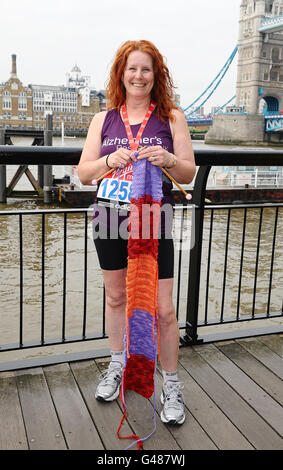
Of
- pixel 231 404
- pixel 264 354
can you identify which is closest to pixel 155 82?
pixel 231 404

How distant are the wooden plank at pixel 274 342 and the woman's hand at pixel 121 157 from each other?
1555 millimetres

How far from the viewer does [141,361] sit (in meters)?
1.84

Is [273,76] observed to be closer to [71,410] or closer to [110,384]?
[110,384]

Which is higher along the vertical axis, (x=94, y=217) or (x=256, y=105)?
(x=256, y=105)

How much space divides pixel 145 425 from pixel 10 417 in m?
0.57

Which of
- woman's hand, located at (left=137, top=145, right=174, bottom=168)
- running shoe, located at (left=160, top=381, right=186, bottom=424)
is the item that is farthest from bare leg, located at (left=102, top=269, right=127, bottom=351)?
woman's hand, located at (left=137, top=145, right=174, bottom=168)

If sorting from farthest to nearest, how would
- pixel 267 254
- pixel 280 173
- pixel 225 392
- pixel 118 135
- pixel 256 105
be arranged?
pixel 256 105
pixel 280 173
pixel 267 254
pixel 225 392
pixel 118 135

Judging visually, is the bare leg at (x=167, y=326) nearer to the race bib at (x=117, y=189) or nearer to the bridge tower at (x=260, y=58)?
the race bib at (x=117, y=189)

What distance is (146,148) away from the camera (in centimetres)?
162

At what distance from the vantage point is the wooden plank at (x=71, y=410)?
5.65 ft

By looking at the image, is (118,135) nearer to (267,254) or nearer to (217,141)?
(267,254)

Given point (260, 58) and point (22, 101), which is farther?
point (22, 101)

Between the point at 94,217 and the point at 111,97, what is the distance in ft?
1.68

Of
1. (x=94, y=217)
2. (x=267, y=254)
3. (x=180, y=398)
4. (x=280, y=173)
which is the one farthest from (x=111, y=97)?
(x=280, y=173)
